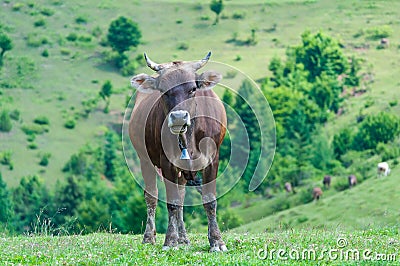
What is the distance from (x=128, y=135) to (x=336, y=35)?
14651 cm

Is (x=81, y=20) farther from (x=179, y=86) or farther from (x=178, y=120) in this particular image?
(x=178, y=120)

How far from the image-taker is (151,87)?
18578mm

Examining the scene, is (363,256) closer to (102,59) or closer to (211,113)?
(211,113)

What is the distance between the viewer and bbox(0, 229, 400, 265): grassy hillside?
1556cm

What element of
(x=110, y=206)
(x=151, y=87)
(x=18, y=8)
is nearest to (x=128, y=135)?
(x=151, y=87)

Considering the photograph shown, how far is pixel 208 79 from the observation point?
723 inches

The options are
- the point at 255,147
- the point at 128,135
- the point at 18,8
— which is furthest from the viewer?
the point at 18,8

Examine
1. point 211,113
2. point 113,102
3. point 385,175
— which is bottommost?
point 113,102

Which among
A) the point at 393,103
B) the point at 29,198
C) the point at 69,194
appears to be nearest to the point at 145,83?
the point at 29,198

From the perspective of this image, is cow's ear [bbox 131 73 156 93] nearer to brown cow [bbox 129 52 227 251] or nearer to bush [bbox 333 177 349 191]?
brown cow [bbox 129 52 227 251]

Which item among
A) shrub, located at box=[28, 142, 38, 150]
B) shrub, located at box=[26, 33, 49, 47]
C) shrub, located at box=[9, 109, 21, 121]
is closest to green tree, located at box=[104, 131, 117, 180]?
shrub, located at box=[28, 142, 38, 150]

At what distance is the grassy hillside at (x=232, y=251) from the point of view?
15.6 metres

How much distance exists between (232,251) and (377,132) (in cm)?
9907

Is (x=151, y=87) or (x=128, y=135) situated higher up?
(x=151, y=87)
